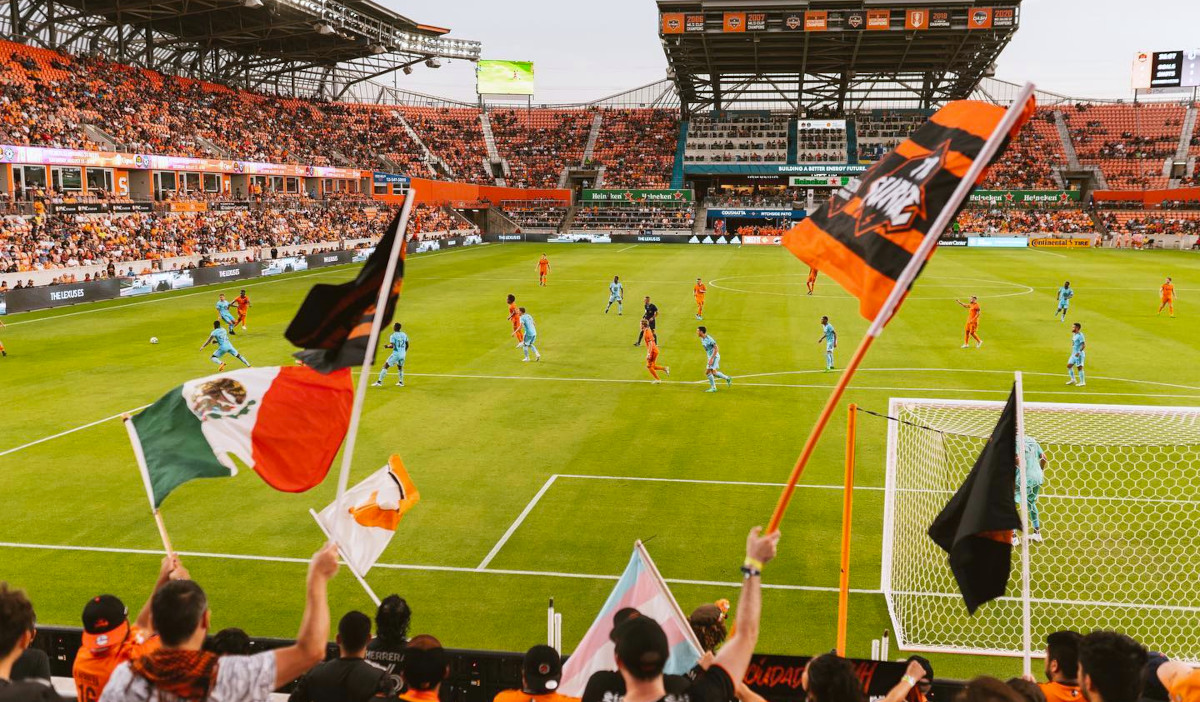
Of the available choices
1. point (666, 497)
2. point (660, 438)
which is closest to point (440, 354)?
point (660, 438)

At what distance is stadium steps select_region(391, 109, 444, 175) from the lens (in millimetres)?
92750

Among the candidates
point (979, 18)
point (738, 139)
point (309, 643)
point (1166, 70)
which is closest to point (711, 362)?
point (309, 643)

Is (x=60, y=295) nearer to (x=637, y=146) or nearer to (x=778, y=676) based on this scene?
(x=778, y=676)

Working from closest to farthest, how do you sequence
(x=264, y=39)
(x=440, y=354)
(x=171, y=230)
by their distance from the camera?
(x=440, y=354) → (x=171, y=230) → (x=264, y=39)

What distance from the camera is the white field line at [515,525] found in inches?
494

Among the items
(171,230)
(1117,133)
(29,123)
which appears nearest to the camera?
(29,123)

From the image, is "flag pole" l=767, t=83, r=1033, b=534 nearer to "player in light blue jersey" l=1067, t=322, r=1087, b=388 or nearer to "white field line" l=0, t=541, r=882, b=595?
"white field line" l=0, t=541, r=882, b=595

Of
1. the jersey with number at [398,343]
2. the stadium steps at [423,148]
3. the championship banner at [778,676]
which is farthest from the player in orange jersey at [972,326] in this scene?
the stadium steps at [423,148]

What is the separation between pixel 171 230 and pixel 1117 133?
303 feet

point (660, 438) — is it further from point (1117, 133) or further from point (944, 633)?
point (1117, 133)

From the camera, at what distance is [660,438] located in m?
18.4

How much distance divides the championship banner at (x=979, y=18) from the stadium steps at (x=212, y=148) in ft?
189

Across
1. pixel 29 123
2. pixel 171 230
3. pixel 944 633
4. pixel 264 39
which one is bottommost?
pixel 944 633

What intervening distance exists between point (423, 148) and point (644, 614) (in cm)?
9396
